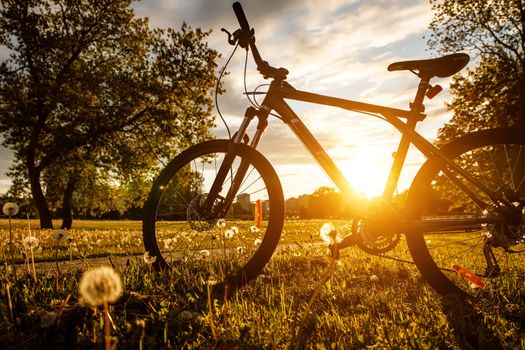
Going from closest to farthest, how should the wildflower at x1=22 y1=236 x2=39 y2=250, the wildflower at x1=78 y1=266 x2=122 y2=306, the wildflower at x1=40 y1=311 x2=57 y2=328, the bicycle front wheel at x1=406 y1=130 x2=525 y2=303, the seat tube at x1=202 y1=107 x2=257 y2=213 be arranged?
the wildflower at x1=78 y1=266 x2=122 y2=306, the wildflower at x1=40 y1=311 x2=57 y2=328, the wildflower at x1=22 y1=236 x2=39 y2=250, the bicycle front wheel at x1=406 y1=130 x2=525 y2=303, the seat tube at x1=202 y1=107 x2=257 y2=213

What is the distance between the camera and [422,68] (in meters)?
3.55

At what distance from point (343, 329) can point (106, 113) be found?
21344mm

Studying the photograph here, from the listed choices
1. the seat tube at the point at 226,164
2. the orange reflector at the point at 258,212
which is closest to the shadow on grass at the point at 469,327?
the orange reflector at the point at 258,212

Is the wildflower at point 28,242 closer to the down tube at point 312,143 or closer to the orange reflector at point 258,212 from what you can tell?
the orange reflector at point 258,212

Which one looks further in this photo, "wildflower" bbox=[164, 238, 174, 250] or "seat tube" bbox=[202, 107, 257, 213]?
"wildflower" bbox=[164, 238, 174, 250]

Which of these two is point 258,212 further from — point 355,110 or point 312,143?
point 355,110

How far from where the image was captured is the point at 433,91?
3.57 metres

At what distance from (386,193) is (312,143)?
2.97 ft

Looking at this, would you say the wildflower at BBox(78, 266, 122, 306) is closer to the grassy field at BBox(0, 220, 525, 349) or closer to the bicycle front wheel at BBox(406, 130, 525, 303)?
the grassy field at BBox(0, 220, 525, 349)

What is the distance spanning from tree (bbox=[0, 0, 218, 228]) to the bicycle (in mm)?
18499

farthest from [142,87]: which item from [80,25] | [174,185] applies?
[174,185]

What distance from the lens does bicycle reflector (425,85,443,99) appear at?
3551 mm

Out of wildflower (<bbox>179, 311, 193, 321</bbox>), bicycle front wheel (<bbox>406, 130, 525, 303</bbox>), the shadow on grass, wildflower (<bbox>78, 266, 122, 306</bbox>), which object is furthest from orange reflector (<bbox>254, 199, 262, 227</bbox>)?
Answer: wildflower (<bbox>78, 266, 122, 306</bbox>)

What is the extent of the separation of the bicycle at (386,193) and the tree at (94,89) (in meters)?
18.5
